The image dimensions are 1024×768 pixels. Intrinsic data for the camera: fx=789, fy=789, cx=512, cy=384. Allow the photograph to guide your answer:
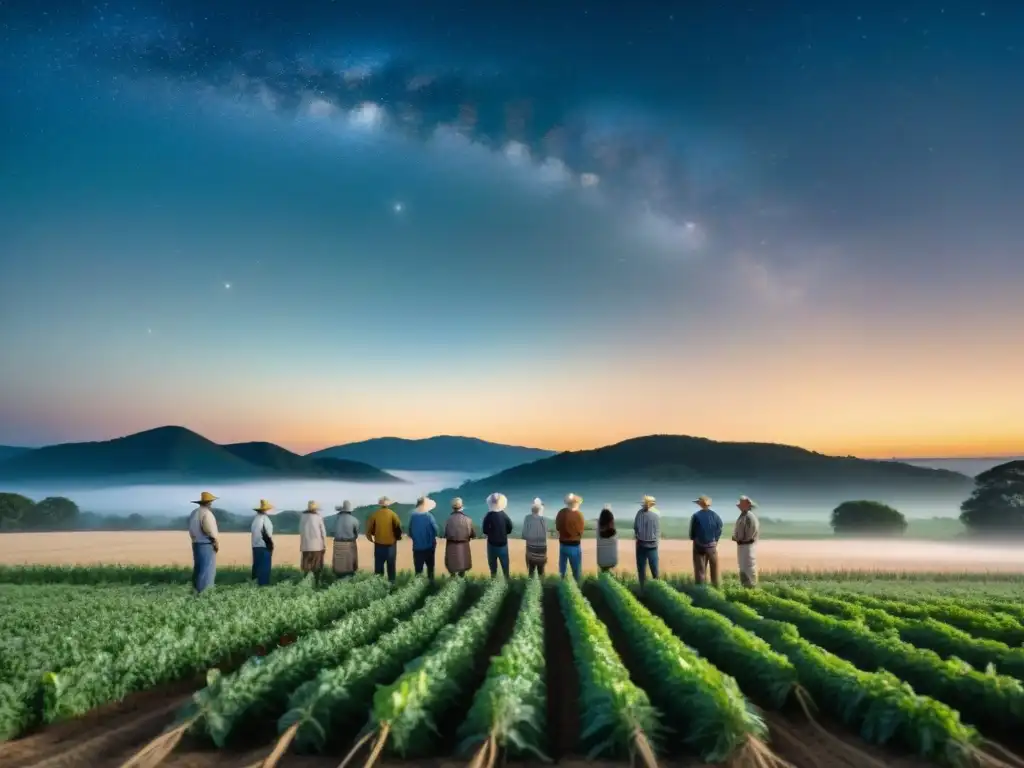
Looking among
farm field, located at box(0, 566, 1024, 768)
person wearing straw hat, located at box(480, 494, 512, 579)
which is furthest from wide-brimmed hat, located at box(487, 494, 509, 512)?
farm field, located at box(0, 566, 1024, 768)

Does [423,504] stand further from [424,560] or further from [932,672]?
[932,672]

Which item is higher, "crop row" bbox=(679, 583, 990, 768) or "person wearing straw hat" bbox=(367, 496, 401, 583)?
"person wearing straw hat" bbox=(367, 496, 401, 583)

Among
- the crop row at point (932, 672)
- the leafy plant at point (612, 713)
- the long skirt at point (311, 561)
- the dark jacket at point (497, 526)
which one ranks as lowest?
the crop row at point (932, 672)

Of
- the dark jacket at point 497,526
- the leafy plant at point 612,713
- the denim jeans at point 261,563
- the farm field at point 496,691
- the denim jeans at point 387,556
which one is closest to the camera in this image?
the leafy plant at point 612,713

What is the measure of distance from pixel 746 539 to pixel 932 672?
1356 centimetres

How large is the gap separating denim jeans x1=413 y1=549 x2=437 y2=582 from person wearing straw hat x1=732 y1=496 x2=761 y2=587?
30.9 ft

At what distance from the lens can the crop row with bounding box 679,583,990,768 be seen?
7812mm

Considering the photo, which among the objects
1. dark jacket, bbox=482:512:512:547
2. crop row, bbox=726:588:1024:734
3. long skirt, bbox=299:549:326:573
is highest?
dark jacket, bbox=482:512:512:547

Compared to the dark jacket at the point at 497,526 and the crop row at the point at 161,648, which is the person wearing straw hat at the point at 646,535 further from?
the crop row at the point at 161,648

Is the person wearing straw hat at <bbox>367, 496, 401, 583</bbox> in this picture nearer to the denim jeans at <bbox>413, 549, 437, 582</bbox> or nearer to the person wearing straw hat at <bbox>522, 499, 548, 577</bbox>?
the denim jeans at <bbox>413, 549, 437, 582</bbox>

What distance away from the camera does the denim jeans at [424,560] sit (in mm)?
24906

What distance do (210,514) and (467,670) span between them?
1252 cm

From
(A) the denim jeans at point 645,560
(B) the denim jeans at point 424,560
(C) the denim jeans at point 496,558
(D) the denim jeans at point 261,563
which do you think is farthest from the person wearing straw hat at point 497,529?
(D) the denim jeans at point 261,563

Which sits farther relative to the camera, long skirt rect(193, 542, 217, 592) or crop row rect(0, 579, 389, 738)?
long skirt rect(193, 542, 217, 592)
